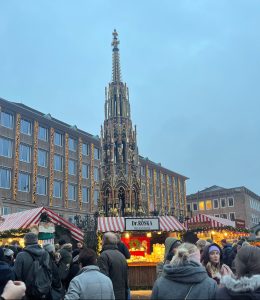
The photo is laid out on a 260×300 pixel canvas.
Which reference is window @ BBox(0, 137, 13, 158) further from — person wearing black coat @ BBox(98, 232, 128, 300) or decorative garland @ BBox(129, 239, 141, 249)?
person wearing black coat @ BBox(98, 232, 128, 300)

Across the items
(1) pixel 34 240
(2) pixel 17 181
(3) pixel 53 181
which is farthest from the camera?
(3) pixel 53 181

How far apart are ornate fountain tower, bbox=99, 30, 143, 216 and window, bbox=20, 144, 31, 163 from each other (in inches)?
849

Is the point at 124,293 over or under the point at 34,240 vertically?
under

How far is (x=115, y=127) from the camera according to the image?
23.0 metres

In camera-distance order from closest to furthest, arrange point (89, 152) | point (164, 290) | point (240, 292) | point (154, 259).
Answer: point (240, 292), point (164, 290), point (154, 259), point (89, 152)

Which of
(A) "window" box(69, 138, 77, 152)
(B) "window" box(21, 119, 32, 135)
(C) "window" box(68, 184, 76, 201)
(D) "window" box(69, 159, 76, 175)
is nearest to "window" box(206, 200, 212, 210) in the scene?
(C) "window" box(68, 184, 76, 201)

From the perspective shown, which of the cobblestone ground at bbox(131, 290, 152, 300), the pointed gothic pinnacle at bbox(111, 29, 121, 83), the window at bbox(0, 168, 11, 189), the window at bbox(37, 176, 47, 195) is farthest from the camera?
the window at bbox(37, 176, 47, 195)

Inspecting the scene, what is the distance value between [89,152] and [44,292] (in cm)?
4821

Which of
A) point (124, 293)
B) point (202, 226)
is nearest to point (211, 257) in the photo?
point (124, 293)

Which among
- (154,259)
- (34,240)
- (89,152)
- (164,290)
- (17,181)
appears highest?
(89,152)

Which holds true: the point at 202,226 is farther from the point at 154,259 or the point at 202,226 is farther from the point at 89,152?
the point at 89,152

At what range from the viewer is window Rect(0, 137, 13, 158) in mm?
40281

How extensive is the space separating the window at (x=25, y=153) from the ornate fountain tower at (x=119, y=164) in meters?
21.6

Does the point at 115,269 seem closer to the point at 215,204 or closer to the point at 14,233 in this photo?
the point at 14,233
